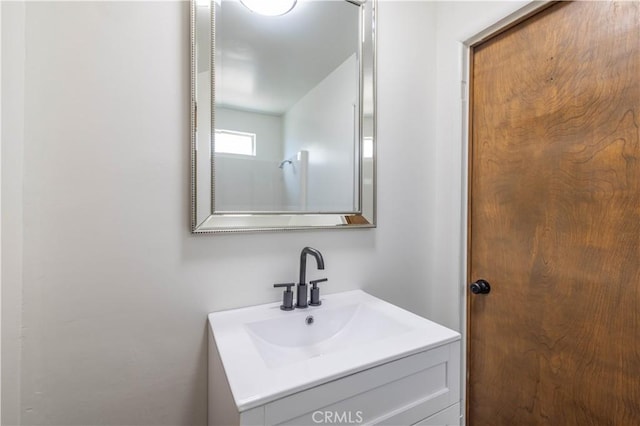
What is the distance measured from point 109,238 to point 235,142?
469mm

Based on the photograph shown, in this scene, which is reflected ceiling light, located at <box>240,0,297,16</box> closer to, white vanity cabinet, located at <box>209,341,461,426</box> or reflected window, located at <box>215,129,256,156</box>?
reflected window, located at <box>215,129,256,156</box>

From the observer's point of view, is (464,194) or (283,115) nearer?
(283,115)

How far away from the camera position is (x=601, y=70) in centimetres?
84

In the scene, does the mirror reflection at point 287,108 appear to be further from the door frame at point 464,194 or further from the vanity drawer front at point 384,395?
the vanity drawer front at point 384,395

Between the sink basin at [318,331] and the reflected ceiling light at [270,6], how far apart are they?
3.45 feet

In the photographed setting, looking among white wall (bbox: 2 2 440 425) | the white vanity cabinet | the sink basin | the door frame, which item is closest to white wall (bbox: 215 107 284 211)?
white wall (bbox: 2 2 440 425)

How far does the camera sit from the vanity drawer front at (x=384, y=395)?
0.56 metres

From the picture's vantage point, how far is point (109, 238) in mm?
801

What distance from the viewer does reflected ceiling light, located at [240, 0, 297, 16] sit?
953 mm

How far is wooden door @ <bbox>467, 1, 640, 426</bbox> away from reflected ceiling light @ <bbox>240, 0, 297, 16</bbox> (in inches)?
32.4

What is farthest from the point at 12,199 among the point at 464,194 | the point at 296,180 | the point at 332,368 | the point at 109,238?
the point at 464,194

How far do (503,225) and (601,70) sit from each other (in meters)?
0.56

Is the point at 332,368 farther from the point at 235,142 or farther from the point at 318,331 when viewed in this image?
the point at 235,142

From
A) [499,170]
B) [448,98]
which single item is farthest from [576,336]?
[448,98]
